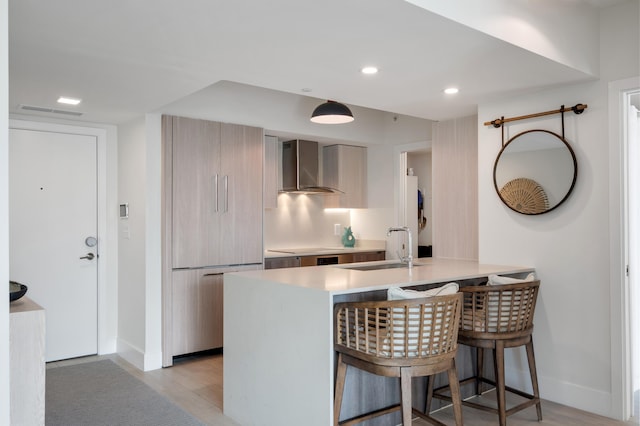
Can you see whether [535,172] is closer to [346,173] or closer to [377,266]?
[377,266]

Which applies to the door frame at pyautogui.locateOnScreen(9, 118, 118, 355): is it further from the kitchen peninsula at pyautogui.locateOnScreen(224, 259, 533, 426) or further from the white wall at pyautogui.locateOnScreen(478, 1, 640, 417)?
the white wall at pyautogui.locateOnScreen(478, 1, 640, 417)

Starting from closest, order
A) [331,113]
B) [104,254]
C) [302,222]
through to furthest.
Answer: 1. [331,113]
2. [104,254]
3. [302,222]

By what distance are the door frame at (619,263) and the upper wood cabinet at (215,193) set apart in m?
2.92

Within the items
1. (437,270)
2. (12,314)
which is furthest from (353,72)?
(12,314)

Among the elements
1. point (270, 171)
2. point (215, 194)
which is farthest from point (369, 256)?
point (215, 194)

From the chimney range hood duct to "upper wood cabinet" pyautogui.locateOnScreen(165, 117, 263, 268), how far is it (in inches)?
32.7

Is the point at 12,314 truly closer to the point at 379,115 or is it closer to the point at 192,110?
→ the point at 192,110

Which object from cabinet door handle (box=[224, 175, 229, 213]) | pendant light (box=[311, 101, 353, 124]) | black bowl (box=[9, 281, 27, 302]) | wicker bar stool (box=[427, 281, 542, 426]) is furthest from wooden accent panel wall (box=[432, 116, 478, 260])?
black bowl (box=[9, 281, 27, 302])

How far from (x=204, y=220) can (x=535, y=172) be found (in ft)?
8.88

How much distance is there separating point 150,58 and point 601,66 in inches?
109

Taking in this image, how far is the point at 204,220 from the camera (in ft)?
14.4

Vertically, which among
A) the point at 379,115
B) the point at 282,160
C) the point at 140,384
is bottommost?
the point at 140,384

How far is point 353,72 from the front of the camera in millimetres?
3033

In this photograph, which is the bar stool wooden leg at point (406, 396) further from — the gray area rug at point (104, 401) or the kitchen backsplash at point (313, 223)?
the kitchen backsplash at point (313, 223)
